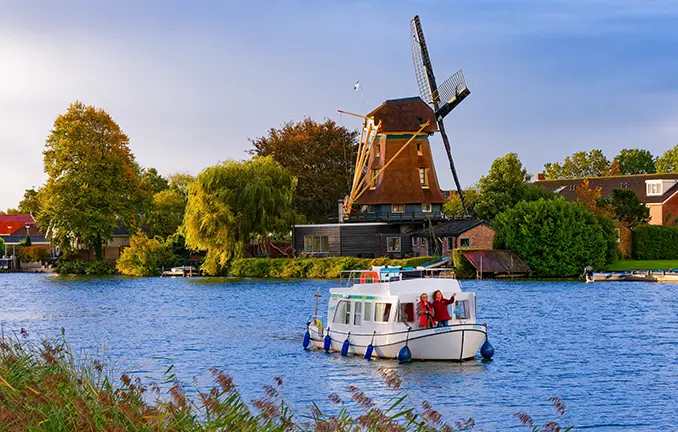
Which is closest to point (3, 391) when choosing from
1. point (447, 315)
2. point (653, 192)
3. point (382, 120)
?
point (447, 315)

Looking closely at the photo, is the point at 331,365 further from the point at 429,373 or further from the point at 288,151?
the point at 288,151

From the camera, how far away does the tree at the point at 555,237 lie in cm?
7988

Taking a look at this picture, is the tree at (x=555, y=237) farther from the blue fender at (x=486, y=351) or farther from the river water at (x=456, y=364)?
the blue fender at (x=486, y=351)

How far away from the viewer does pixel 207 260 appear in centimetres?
9019

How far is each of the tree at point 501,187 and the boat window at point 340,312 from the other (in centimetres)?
6439

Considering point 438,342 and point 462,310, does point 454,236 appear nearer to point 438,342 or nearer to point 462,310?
point 462,310

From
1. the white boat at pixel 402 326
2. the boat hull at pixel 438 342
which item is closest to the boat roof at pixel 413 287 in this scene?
the white boat at pixel 402 326

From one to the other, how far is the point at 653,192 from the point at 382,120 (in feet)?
136

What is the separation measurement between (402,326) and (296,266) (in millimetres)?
52499

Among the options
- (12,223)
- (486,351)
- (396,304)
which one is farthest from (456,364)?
(12,223)

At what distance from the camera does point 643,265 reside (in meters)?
84.5

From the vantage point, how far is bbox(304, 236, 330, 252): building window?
92438 mm

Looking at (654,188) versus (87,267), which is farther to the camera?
(654,188)

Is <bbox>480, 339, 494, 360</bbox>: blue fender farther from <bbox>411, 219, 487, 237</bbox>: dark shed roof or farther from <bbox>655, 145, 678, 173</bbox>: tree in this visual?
<bbox>655, 145, 678, 173</bbox>: tree
